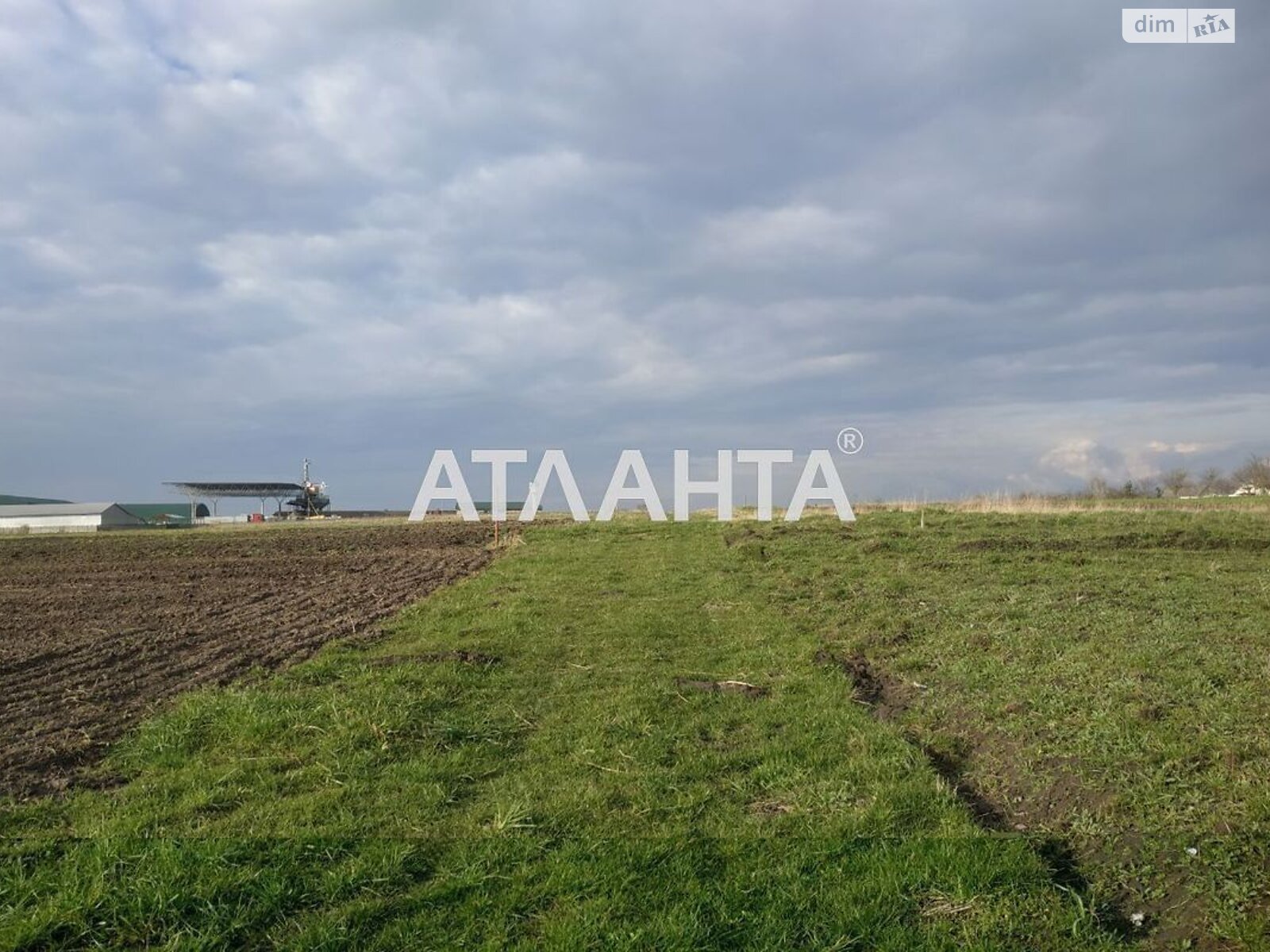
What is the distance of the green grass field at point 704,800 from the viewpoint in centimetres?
370

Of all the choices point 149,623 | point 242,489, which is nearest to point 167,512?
point 242,489

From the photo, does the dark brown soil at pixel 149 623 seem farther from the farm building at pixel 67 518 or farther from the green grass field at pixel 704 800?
the farm building at pixel 67 518

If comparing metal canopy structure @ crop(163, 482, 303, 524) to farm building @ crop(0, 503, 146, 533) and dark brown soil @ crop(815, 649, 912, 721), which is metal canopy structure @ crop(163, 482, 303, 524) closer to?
farm building @ crop(0, 503, 146, 533)

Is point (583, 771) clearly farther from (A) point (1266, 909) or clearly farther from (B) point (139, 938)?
(A) point (1266, 909)

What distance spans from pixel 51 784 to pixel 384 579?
12273 millimetres

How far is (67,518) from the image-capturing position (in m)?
62.1

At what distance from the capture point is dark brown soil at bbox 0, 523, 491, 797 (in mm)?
6750

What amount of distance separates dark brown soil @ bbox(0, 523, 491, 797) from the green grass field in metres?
0.69

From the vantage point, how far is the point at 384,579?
57.6 ft

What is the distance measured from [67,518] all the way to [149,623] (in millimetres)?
61181

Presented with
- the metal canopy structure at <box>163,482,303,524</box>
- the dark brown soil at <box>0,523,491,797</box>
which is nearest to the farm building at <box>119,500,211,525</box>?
the metal canopy structure at <box>163,482,303,524</box>

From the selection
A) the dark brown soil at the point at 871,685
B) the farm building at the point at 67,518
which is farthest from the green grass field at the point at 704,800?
the farm building at the point at 67,518

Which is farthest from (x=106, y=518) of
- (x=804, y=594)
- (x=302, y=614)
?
(x=804, y=594)

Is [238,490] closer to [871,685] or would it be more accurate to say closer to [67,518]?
[67,518]
